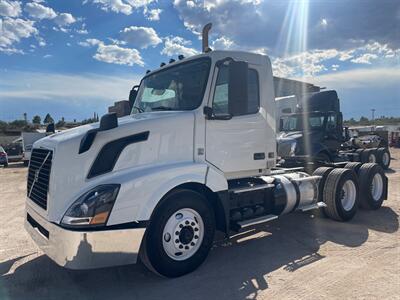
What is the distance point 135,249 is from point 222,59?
9.32 feet

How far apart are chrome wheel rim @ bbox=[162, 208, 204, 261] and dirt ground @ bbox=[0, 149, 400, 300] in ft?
1.08

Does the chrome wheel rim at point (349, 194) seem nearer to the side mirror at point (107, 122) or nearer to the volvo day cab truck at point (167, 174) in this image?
the volvo day cab truck at point (167, 174)

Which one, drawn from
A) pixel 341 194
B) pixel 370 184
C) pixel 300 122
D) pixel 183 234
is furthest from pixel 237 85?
pixel 300 122

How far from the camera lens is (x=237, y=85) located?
4.54m

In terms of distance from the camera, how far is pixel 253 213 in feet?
18.2

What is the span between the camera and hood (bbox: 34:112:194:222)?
157 inches

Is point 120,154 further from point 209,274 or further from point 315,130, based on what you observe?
point 315,130

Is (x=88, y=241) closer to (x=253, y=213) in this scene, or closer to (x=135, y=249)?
(x=135, y=249)

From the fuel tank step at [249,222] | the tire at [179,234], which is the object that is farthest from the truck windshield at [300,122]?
the tire at [179,234]

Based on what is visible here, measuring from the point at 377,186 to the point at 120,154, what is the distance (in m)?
6.53

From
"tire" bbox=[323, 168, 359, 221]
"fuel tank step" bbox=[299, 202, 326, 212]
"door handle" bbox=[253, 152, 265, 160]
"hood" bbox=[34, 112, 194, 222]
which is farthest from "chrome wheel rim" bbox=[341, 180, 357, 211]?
"hood" bbox=[34, 112, 194, 222]

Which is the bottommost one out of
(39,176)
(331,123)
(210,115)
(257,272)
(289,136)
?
(257,272)

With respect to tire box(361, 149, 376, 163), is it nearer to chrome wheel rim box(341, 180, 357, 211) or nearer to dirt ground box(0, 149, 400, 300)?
chrome wheel rim box(341, 180, 357, 211)

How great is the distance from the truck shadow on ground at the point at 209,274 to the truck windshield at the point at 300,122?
568 cm
